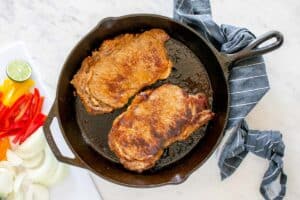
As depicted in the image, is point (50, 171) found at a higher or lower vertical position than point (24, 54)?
lower

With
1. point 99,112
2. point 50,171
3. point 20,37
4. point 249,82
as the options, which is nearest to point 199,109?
point 249,82

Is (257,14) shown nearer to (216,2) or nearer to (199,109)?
(216,2)

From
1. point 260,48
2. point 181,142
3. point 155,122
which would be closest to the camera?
point 260,48

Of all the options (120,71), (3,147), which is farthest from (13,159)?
(120,71)

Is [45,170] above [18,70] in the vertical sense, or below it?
below

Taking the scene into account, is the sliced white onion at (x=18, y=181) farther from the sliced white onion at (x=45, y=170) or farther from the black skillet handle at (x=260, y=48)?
the black skillet handle at (x=260, y=48)

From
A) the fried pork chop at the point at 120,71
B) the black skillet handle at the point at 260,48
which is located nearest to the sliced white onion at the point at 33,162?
the fried pork chop at the point at 120,71

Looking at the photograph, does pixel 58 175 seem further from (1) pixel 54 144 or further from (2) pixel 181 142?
(2) pixel 181 142
